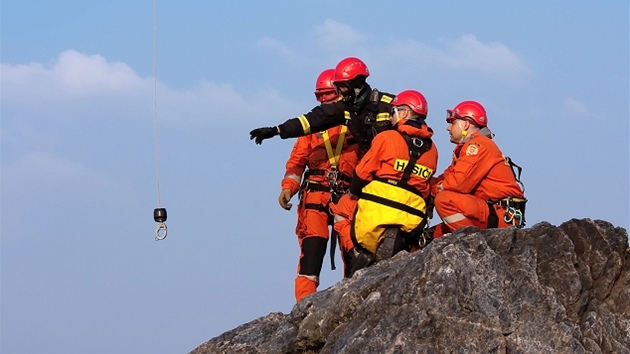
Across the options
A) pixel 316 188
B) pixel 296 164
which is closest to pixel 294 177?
pixel 296 164

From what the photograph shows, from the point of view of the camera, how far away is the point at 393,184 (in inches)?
550

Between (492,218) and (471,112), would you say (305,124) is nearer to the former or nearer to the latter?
(471,112)

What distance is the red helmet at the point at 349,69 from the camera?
608 inches

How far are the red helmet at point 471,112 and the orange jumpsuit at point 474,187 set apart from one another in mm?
281

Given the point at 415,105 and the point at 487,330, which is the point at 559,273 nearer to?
the point at 487,330

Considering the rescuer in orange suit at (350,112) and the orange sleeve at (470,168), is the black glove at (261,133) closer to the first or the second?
the rescuer in orange suit at (350,112)

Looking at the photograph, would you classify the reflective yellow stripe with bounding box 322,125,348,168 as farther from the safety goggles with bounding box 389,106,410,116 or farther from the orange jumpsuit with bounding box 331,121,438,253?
the orange jumpsuit with bounding box 331,121,438,253

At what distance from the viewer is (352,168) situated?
16594 millimetres

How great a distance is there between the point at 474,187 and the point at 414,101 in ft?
4.44

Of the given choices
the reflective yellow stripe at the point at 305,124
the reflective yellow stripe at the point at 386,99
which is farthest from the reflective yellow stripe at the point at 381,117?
the reflective yellow stripe at the point at 305,124

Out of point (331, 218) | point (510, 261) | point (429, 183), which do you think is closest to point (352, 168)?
point (331, 218)

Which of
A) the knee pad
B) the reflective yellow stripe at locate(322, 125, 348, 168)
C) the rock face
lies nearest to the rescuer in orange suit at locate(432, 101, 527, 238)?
the rock face

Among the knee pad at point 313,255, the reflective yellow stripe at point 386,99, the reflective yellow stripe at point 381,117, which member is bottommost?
the knee pad at point 313,255

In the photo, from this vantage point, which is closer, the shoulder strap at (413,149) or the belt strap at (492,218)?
the belt strap at (492,218)
